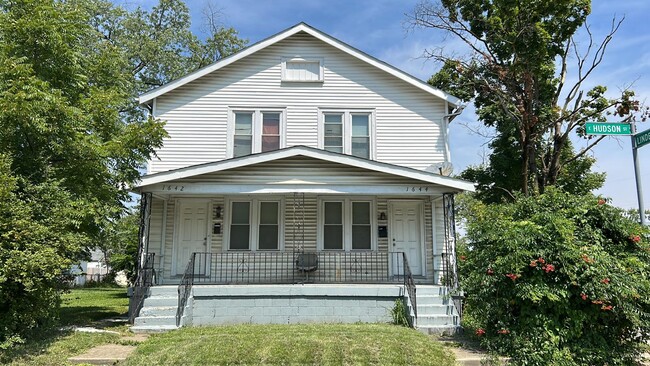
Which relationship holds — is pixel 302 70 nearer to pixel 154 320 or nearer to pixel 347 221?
pixel 347 221

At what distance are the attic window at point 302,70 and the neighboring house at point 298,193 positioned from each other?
0.03 metres

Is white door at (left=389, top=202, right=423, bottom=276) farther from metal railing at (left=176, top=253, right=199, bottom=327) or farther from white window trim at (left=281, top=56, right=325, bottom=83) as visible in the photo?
metal railing at (left=176, top=253, right=199, bottom=327)

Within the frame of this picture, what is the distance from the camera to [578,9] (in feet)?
56.1

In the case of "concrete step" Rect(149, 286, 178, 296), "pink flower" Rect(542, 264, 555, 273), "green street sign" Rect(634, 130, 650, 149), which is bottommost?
"concrete step" Rect(149, 286, 178, 296)

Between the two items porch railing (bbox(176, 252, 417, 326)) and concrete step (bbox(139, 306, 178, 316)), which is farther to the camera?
porch railing (bbox(176, 252, 417, 326))

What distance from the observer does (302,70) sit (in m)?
14.1

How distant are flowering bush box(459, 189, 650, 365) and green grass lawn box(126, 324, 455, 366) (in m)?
1.19

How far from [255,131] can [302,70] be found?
2.40m

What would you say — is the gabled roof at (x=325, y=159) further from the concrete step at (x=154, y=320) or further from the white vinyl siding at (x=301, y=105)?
the concrete step at (x=154, y=320)

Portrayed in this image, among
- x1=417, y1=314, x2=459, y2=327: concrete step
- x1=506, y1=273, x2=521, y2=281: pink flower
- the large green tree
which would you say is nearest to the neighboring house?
x1=417, y1=314, x2=459, y2=327: concrete step

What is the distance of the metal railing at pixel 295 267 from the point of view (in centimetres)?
1217

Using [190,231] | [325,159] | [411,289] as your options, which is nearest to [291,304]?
[411,289]

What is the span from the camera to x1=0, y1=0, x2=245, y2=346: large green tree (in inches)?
294

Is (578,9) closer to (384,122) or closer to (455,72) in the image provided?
(455,72)
